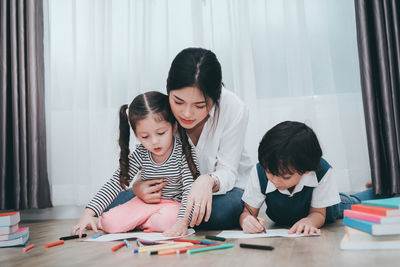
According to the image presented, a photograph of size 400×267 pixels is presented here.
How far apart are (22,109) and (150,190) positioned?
119 centimetres

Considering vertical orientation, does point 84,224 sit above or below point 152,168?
below

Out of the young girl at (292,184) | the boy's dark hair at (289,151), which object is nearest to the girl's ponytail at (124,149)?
the young girl at (292,184)

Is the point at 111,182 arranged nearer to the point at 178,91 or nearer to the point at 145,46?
the point at 178,91

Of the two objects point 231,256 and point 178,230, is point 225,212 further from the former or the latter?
point 231,256

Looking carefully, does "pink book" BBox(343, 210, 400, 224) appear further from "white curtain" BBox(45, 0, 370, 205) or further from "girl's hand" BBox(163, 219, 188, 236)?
"white curtain" BBox(45, 0, 370, 205)

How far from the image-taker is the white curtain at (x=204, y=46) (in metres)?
2.12

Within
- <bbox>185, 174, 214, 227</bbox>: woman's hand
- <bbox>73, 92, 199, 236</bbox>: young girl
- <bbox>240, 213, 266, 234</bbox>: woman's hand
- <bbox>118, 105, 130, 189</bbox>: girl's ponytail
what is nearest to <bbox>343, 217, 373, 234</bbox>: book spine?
<bbox>240, 213, 266, 234</bbox>: woman's hand

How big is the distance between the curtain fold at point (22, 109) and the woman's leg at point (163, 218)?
1.07 m

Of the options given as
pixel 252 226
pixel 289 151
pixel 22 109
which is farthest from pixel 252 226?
pixel 22 109

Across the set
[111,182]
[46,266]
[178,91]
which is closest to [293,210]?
[178,91]

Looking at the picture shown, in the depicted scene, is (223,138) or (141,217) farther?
(223,138)

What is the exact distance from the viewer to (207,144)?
5.45 feet

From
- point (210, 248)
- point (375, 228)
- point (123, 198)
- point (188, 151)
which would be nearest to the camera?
point (375, 228)

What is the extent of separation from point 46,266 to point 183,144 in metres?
0.77
